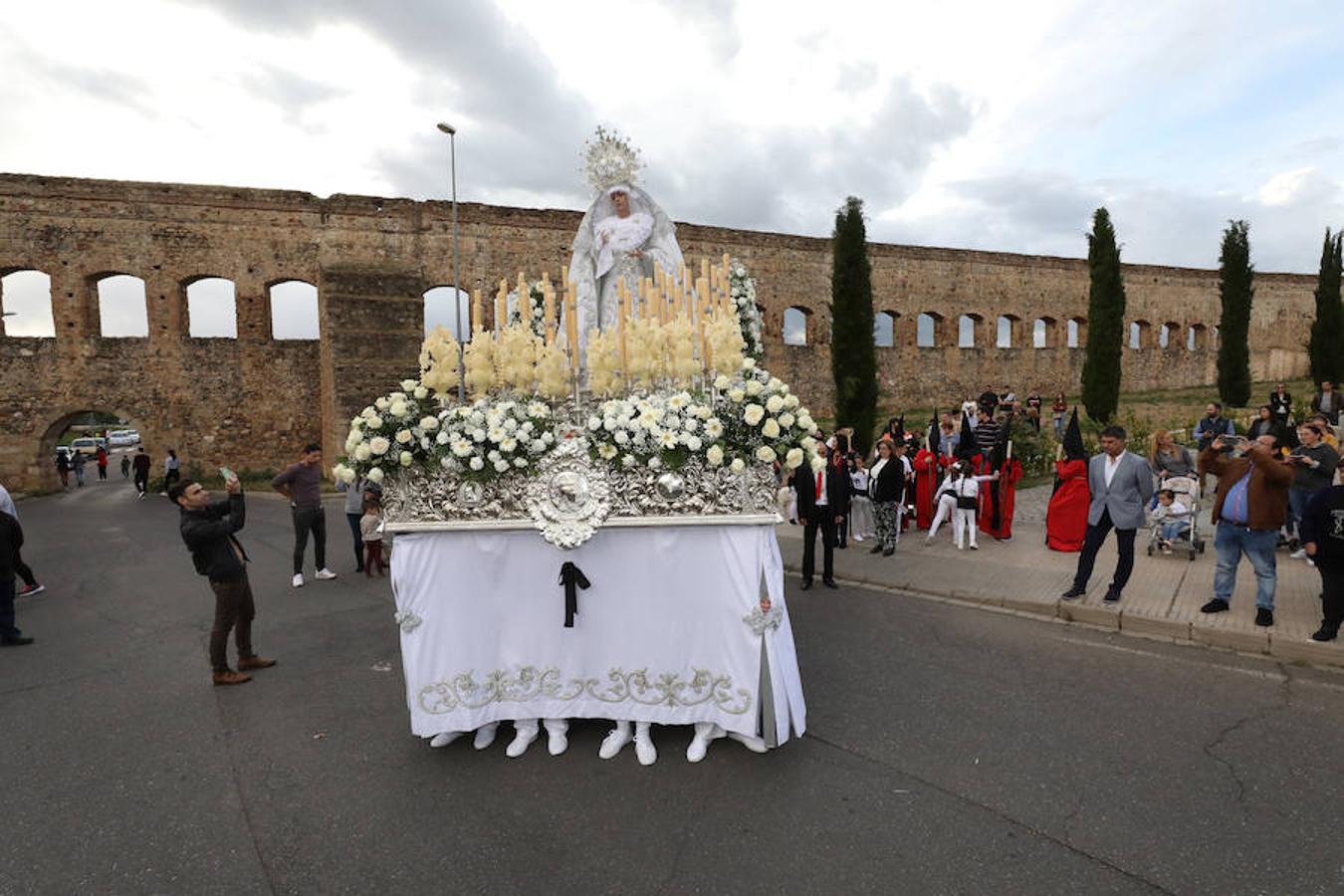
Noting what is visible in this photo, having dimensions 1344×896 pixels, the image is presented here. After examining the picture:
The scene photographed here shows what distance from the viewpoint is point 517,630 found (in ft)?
13.7

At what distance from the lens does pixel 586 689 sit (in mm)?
4172

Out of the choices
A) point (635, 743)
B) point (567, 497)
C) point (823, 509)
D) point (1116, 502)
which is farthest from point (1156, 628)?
point (567, 497)

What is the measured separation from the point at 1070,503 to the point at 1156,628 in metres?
3.30

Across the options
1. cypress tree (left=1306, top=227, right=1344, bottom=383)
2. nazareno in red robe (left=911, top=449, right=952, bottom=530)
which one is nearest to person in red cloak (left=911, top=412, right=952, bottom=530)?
nazareno in red robe (left=911, top=449, right=952, bottom=530)

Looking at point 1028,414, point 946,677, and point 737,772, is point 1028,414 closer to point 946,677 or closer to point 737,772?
point 946,677

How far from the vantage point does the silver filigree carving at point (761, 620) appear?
152 inches

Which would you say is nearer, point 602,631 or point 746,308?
point 602,631

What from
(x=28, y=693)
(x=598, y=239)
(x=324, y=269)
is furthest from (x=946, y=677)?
(x=324, y=269)

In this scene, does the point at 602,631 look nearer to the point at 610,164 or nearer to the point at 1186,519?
the point at 610,164

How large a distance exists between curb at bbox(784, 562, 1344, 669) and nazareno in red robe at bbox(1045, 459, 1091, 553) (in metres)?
2.75

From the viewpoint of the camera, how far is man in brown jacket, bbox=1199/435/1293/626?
5691 mm

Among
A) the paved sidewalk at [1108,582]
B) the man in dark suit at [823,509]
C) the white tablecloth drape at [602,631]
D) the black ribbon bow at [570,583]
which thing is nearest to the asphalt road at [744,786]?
the white tablecloth drape at [602,631]

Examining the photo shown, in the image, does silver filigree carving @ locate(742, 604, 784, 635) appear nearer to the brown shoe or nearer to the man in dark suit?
the man in dark suit

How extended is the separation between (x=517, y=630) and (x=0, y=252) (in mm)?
25597
